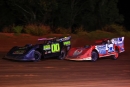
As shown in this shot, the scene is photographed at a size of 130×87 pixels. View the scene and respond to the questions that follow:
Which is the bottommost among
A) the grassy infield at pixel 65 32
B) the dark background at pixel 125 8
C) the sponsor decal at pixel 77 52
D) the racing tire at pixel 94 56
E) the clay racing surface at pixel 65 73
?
the clay racing surface at pixel 65 73

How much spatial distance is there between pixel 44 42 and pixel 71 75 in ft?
14.8

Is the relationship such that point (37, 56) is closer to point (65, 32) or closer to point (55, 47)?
point (55, 47)

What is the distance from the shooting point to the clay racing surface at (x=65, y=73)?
485 inches

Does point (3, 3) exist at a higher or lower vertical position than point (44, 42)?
higher

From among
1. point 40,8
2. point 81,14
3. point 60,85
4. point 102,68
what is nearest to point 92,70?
point 102,68

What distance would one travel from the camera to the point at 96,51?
17.4m

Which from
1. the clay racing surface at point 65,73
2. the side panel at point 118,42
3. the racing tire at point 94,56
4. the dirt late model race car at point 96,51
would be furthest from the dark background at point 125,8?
the racing tire at point 94,56

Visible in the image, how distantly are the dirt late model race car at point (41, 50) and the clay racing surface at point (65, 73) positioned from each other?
30 centimetres

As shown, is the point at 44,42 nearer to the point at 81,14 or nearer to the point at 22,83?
the point at 22,83

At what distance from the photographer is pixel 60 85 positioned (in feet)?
39.3

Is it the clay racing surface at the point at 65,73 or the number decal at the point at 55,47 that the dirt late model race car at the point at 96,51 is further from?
the number decal at the point at 55,47

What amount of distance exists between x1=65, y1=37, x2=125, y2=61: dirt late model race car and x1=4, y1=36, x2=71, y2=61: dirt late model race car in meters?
0.54

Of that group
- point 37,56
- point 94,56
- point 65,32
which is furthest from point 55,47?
point 65,32

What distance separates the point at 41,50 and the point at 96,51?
2.51 metres
